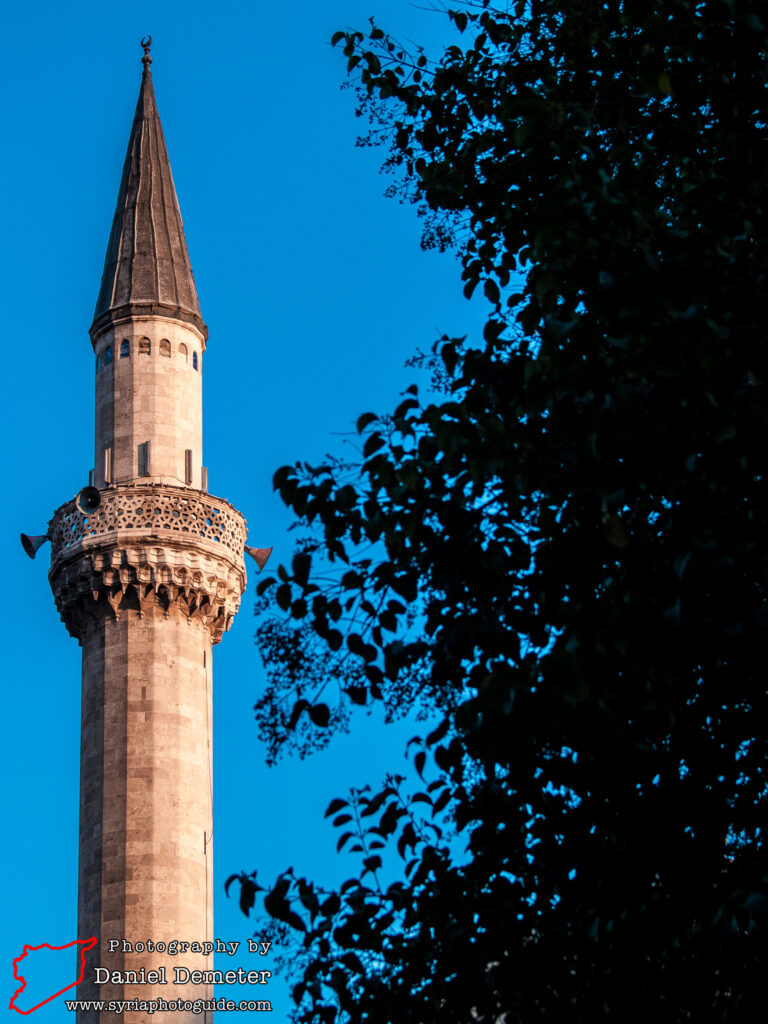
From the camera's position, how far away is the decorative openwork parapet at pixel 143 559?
1204 inches

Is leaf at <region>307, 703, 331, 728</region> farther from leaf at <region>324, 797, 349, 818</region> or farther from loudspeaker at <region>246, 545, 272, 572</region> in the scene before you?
loudspeaker at <region>246, 545, 272, 572</region>

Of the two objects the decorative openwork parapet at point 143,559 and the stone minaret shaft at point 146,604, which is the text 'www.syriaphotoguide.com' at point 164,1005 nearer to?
the stone minaret shaft at point 146,604

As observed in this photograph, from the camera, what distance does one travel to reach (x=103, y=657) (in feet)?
99.3

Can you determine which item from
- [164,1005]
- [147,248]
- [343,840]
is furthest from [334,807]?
[147,248]

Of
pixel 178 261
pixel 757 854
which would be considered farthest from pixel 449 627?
pixel 178 261

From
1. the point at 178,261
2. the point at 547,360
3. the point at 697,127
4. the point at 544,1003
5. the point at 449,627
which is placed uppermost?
the point at 178,261

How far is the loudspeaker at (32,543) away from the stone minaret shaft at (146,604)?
1.20ft

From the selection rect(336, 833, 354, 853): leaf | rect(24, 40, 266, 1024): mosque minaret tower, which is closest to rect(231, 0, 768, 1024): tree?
rect(336, 833, 354, 853): leaf

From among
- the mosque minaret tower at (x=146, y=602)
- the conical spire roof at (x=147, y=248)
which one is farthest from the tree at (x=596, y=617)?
the conical spire roof at (x=147, y=248)

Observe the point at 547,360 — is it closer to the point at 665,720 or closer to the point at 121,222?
the point at 665,720

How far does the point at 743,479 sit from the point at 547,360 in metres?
1.40

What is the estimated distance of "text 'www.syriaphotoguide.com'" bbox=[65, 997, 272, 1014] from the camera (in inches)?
1096

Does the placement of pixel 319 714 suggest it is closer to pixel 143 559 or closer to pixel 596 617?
pixel 596 617

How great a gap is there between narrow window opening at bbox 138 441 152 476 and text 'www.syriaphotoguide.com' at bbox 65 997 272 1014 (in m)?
10.2
